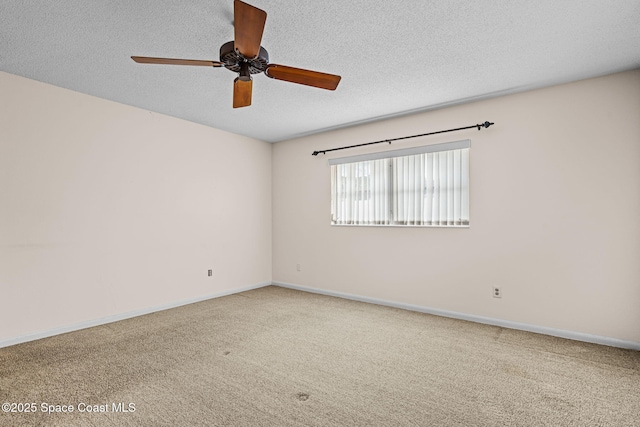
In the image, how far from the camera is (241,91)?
2391mm

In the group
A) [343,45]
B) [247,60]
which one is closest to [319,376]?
[247,60]

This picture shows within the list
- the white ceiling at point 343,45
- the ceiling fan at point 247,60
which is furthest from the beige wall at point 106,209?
the ceiling fan at point 247,60

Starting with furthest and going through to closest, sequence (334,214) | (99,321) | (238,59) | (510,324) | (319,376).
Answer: (334,214)
(99,321)
(510,324)
(319,376)
(238,59)

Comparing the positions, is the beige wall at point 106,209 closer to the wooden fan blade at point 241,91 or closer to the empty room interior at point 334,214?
the empty room interior at point 334,214

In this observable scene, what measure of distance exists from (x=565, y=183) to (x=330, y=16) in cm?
271

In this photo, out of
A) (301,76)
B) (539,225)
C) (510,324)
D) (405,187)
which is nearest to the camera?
(301,76)

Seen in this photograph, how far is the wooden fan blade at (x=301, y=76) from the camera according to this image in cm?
211

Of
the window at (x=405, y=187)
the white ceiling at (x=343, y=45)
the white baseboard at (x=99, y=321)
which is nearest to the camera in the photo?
the white ceiling at (x=343, y=45)

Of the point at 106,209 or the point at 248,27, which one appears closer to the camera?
the point at 248,27

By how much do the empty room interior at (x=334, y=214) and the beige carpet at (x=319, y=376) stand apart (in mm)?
20

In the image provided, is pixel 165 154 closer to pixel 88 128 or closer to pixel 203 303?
pixel 88 128

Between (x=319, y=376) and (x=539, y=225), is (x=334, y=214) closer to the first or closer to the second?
(x=539, y=225)

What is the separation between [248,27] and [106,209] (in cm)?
296

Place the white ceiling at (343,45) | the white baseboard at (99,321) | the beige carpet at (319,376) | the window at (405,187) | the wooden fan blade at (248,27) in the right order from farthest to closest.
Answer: the window at (405,187) → the white baseboard at (99,321) → the white ceiling at (343,45) → the beige carpet at (319,376) → the wooden fan blade at (248,27)
